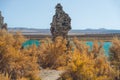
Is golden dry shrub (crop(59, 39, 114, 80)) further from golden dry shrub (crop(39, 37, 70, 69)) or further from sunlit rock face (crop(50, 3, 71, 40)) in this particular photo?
sunlit rock face (crop(50, 3, 71, 40))

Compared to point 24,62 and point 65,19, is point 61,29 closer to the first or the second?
point 65,19

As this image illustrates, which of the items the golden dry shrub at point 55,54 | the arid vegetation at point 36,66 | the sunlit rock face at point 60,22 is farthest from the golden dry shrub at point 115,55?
the sunlit rock face at point 60,22

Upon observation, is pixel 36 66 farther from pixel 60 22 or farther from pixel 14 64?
pixel 60 22

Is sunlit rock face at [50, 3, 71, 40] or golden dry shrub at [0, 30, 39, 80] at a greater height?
sunlit rock face at [50, 3, 71, 40]

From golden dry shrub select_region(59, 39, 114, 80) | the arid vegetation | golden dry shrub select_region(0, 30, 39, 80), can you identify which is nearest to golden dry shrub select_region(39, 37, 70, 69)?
the arid vegetation

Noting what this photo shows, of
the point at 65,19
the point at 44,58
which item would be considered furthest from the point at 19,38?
the point at 65,19

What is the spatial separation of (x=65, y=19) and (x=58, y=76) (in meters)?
29.4

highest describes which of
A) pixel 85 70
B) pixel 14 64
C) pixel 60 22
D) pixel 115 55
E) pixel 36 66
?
pixel 60 22

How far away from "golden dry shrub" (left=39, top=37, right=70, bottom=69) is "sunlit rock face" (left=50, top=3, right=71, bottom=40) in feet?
11.3

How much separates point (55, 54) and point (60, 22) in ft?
32.1

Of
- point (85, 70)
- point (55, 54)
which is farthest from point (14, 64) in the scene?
point (55, 54)

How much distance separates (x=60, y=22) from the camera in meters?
104

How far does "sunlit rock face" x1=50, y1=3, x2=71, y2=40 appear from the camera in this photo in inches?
4097

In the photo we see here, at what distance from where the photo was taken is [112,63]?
297ft
